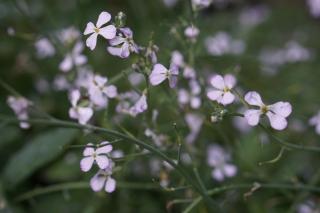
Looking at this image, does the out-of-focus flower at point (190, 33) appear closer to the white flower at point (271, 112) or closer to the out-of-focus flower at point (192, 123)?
the out-of-focus flower at point (192, 123)

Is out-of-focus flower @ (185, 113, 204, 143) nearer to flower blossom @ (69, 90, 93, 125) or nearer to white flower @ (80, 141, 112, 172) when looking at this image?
flower blossom @ (69, 90, 93, 125)

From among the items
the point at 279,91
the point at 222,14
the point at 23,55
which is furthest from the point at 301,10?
the point at 23,55

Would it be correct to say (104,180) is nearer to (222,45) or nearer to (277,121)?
(277,121)

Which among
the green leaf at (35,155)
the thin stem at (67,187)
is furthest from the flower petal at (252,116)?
the green leaf at (35,155)

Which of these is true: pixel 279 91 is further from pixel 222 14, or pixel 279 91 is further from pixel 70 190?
pixel 70 190

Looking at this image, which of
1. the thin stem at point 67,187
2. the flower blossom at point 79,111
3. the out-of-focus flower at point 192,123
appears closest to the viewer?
the flower blossom at point 79,111

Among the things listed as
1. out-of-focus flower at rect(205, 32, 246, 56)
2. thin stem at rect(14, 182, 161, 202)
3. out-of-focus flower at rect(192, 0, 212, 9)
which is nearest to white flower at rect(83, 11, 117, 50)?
out-of-focus flower at rect(192, 0, 212, 9)
